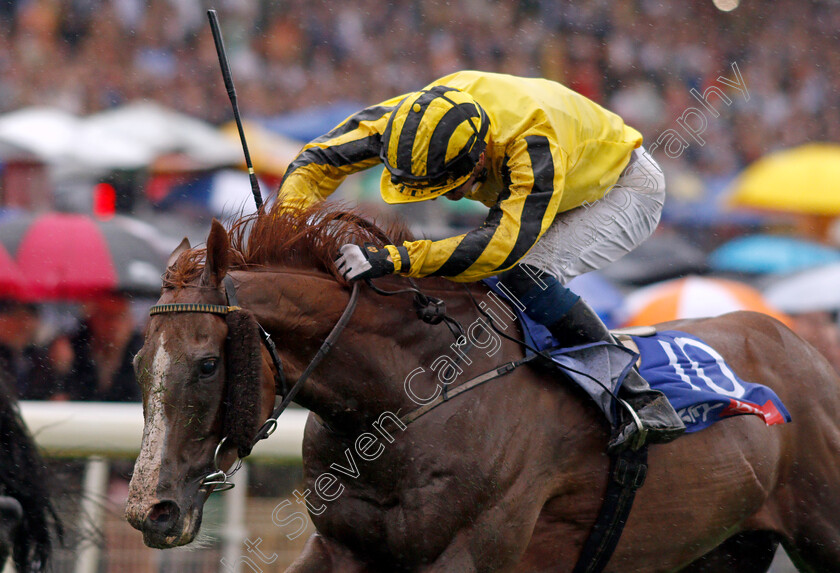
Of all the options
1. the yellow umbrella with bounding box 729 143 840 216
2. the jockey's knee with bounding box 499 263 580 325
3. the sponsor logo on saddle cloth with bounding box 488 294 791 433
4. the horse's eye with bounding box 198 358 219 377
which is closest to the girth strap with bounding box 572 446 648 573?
the sponsor logo on saddle cloth with bounding box 488 294 791 433

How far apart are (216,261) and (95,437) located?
2065 millimetres

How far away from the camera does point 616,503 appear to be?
10.3 ft

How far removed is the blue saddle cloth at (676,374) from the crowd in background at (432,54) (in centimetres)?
853

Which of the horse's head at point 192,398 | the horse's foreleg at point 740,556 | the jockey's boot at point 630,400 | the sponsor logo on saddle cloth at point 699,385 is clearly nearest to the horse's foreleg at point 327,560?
the horse's head at point 192,398

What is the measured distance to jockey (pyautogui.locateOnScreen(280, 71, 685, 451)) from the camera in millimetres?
2832

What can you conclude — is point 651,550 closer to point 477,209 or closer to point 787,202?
point 477,209

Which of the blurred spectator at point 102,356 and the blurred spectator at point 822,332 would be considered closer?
the blurred spectator at point 102,356

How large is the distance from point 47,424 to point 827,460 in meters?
3.10

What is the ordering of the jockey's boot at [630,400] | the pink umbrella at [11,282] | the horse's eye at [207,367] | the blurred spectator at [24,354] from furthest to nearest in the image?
the pink umbrella at [11,282]
the blurred spectator at [24,354]
the jockey's boot at [630,400]
the horse's eye at [207,367]

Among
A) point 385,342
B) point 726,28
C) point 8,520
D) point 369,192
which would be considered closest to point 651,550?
point 385,342

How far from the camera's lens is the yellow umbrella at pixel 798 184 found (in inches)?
417

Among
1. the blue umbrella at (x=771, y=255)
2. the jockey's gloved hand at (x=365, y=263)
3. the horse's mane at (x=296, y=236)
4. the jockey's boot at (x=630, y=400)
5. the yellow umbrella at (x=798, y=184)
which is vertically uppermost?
the yellow umbrella at (x=798, y=184)

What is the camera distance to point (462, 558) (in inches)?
109

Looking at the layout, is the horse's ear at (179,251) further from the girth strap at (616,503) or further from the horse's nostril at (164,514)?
the girth strap at (616,503)
